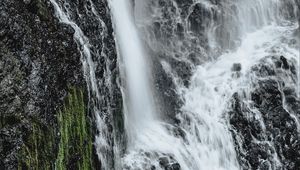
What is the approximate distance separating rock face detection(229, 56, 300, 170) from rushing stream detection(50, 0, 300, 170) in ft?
0.10

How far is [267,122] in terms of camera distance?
1424 centimetres

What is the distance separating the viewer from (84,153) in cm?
932

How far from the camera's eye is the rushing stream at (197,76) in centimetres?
1227

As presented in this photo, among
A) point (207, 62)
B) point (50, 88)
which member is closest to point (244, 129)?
point (207, 62)

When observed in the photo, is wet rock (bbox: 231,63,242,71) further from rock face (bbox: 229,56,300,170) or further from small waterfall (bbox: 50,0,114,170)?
small waterfall (bbox: 50,0,114,170)

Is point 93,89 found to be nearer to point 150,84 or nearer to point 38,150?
point 38,150

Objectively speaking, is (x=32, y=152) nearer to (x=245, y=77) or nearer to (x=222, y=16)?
(x=245, y=77)

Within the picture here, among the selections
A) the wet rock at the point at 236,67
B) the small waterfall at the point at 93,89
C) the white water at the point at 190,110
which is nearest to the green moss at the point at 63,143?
the small waterfall at the point at 93,89

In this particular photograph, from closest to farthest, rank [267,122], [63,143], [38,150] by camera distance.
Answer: [38,150]
[63,143]
[267,122]

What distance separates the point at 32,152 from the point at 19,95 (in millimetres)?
973

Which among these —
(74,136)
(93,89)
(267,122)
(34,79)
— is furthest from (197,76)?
(34,79)

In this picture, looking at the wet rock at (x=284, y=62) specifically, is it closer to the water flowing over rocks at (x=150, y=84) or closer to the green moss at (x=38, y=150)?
the water flowing over rocks at (x=150, y=84)

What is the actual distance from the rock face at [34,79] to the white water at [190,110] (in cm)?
316

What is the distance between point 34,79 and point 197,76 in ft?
26.1
